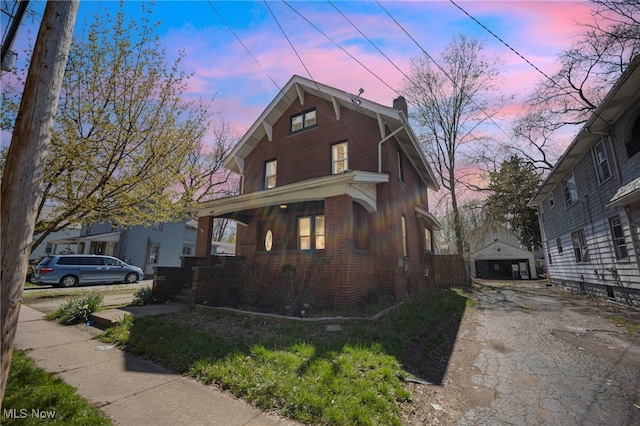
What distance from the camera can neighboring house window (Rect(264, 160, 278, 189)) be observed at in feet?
43.8

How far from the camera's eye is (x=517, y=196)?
85.6 feet

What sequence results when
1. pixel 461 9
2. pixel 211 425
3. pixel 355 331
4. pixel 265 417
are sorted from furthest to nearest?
pixel 461 9 < pixel 355 331 < pixel 265 417 < pixel 211 425

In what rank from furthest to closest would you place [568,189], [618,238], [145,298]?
[568,189] < [618,238] < [145,298]

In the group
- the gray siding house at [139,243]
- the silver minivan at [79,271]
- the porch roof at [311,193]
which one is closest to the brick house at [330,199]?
the porch roof at [311,193]

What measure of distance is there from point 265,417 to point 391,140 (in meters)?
10.9

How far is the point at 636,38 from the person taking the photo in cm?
1126

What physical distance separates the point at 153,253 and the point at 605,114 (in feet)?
100

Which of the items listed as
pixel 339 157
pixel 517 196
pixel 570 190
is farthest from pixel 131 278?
pixel 517 196

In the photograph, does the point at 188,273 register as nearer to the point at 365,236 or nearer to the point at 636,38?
the point at 365,236

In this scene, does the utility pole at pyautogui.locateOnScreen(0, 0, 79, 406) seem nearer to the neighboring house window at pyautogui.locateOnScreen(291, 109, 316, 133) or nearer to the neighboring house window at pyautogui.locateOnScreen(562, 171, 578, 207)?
the neighboring house window at pyautogui.locateOnScreen(291, 109, 316, 133)

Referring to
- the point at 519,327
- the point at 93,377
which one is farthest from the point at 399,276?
the point at 93,377

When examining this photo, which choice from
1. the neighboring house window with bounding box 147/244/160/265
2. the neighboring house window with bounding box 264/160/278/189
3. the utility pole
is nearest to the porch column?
the neighboring house window with bounding box 264/160/278/189

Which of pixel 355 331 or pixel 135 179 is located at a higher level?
pixel 135 179

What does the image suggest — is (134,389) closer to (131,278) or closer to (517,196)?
(131,278)
